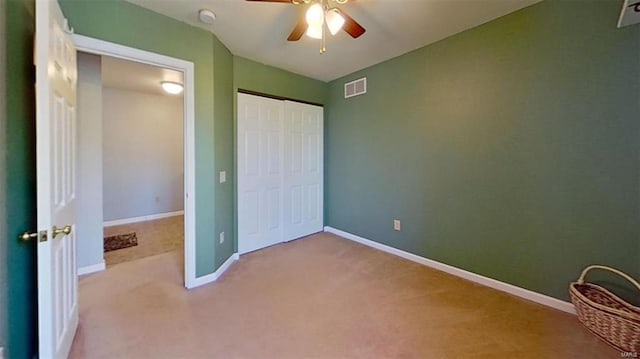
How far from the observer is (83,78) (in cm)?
276

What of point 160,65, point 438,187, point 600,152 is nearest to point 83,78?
point 160,65

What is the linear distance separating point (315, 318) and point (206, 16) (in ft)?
8.64

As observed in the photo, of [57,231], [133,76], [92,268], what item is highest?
[133,76]

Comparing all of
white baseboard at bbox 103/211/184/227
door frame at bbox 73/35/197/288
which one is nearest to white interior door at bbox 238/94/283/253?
door frame at bbox 73/35/197/288

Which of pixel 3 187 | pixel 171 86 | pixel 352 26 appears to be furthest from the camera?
pixel 171 86

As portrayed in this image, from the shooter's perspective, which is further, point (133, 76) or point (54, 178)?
point (133, 76)

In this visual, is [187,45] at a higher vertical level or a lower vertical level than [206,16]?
lower

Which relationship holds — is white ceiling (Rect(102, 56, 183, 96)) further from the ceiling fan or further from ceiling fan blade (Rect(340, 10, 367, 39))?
ceiling fan blade (Rect(340, 10, 367, 39))

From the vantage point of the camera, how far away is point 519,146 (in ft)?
7.77

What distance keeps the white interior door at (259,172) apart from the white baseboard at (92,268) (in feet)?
4.65

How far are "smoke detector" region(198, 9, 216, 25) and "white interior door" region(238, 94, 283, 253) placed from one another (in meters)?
1.00

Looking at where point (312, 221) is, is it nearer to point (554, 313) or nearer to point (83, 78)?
point (554, 313)

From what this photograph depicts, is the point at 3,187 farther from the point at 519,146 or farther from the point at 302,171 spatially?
the point at 519,146

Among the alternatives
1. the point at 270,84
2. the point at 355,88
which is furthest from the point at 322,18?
the point at 355,88
